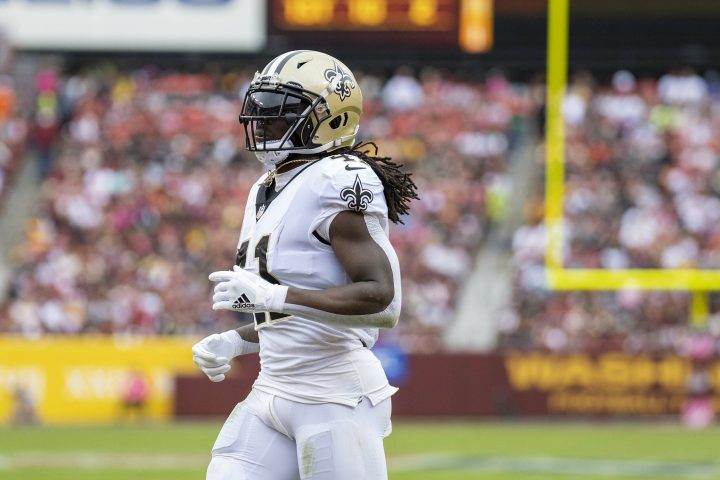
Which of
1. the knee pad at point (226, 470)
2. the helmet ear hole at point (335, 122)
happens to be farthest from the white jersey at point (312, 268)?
the knee pad at point (226, 470)

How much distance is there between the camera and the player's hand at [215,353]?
4152mm

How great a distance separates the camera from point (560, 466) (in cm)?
1140

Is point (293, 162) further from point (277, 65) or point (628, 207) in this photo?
point (628, 207)

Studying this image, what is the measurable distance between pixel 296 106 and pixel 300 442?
95 centimetres

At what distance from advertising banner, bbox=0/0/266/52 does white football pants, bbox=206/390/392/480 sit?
1229 centimetres

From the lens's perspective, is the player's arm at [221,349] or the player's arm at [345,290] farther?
the player's arm at [221,349]

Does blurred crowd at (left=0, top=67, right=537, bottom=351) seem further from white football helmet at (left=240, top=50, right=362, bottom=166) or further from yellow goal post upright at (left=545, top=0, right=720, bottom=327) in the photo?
white football helmet at (left=240, top=50, right=362, bottom=166)

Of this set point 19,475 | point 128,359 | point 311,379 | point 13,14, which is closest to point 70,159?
point 13,14

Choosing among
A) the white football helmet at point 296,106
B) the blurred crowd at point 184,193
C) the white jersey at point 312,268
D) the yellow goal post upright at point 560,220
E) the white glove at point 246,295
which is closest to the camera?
the white glove at point 246,295

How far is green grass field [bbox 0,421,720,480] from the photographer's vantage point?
428 inches

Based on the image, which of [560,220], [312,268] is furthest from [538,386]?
[312,268]

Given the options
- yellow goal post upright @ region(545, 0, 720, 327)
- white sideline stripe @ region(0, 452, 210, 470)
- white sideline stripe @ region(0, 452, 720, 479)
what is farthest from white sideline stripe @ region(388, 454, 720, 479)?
yellow goal post upright @ region(545, 0, 720, 327)

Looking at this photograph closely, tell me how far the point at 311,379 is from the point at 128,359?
11.9 meters

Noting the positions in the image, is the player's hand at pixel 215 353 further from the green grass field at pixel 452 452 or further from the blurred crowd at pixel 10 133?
the blurred crowd at pixel 10 133
